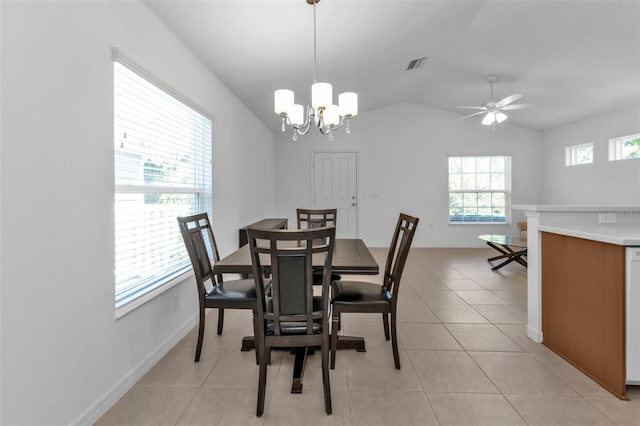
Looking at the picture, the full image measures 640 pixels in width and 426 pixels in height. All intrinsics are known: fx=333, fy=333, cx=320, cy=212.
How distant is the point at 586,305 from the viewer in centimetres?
207

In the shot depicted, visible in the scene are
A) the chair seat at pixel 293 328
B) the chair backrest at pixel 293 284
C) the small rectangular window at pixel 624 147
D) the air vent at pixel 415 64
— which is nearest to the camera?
the chair backrest at pixel 293 284

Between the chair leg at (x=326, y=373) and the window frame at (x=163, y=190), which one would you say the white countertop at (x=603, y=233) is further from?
the window frame at (x=163, y=190)

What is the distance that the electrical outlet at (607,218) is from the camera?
244cm

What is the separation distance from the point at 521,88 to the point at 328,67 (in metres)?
3.21

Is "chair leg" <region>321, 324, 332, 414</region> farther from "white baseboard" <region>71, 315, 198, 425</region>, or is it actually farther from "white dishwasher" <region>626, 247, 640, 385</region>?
"white dishwasher" <region>626, 247, 640, 385</region>

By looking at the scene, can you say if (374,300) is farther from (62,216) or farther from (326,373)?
(62,216)

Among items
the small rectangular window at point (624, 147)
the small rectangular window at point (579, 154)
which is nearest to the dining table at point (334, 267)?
the small rectangular window at point (624, 147)

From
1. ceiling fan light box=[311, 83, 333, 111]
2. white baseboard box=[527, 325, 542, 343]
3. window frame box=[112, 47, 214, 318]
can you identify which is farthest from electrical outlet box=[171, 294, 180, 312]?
white baseboard box=[527, 325, 542, 343]

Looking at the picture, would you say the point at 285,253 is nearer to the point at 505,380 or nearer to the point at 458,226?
the point at 505,380

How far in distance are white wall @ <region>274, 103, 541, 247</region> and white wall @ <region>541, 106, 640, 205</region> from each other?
0.32m

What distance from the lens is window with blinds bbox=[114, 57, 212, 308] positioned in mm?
1960

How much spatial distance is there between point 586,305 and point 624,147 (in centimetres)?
471

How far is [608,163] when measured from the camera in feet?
17.7

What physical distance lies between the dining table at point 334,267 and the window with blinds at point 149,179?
1.77 ft
